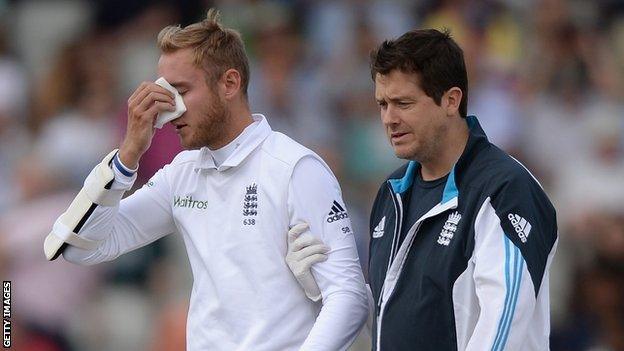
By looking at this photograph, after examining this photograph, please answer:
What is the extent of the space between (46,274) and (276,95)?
1948 millimetres

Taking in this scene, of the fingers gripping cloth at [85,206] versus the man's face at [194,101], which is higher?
the man's face at [194,101]

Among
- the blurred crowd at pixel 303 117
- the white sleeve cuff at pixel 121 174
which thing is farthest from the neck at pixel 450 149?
the blurred crowd at pixel 303 117

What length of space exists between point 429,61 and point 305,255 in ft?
2.41

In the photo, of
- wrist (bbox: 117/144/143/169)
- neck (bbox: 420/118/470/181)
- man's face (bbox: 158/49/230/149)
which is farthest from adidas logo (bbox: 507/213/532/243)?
wrist (bbox: 117/144/143/169)

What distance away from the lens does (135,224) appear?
421cm

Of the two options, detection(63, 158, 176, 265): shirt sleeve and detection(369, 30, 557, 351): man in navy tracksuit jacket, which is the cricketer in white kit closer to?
detection(63, 158, 176, 265): shirt sleeve

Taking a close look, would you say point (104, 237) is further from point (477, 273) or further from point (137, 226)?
point (477, 273)

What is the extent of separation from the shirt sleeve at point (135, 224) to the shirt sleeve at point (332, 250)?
1.84 feet

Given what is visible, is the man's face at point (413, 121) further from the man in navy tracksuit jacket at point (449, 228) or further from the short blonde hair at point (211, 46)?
the short blonde hair at point (211, 46)

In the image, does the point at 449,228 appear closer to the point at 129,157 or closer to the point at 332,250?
the point at 332,250

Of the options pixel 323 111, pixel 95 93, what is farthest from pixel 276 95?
pixel 95 93

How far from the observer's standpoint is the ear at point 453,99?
3.64 metres

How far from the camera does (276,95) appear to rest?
808cm

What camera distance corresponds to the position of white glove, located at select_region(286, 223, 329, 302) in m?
3.83
